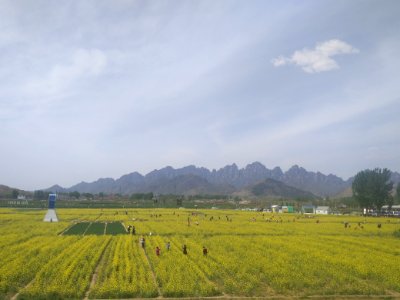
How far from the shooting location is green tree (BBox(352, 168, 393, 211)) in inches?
4082

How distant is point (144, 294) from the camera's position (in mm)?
20188

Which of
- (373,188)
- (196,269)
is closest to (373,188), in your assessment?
(373,188)

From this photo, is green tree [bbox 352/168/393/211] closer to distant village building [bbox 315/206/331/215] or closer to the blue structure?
distant village building [bbox 315/206/331/215]

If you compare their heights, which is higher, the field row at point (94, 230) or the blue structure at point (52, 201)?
the blue structure at point (52, 201)

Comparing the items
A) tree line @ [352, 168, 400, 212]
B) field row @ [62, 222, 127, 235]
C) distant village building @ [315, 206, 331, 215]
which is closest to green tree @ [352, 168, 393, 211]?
tree line @ [352, 168, 400, 212]

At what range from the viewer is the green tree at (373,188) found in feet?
340

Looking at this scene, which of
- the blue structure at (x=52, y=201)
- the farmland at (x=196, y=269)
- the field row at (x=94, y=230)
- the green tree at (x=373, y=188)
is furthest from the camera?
the green tree at (x=373, y=188)

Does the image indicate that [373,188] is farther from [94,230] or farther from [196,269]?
[196,269]

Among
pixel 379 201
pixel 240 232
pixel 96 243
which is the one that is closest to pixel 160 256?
pixel 96 243

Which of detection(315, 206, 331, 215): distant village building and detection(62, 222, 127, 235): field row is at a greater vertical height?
detection(62, 222, 127, 235): field row

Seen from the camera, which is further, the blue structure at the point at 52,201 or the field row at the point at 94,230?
the blue structure at the point at 52,201

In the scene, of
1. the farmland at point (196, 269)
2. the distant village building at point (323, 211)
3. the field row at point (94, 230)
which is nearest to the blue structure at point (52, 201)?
the field row at point (94, 230)

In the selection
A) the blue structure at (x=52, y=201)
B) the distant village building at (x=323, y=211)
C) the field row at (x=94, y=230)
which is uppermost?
the blue structure at (x=52, y=201)

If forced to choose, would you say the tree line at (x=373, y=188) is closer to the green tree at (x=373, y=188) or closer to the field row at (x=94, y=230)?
the green tree at (x=373, y=188)
